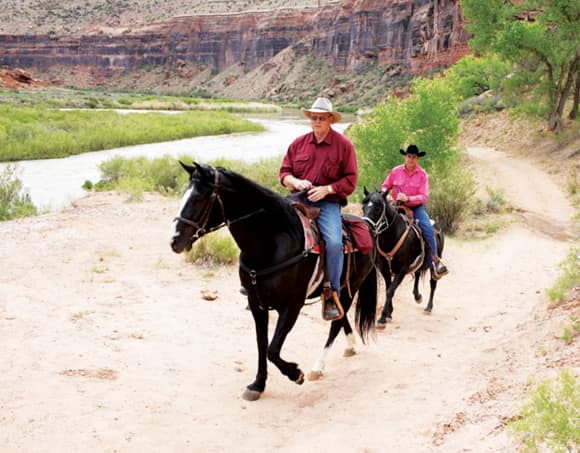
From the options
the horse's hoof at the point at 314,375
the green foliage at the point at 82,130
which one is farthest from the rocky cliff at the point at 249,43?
the horse's hoof at the point at 314,375

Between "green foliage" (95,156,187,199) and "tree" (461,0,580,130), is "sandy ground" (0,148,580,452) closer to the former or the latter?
"green foliage" (95,156,187,199)

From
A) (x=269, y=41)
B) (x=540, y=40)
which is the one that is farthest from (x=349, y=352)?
(x=269, y=41)

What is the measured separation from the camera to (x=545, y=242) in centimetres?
1423

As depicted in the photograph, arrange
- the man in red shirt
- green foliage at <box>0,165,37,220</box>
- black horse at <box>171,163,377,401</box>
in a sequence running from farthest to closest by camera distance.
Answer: green foliage at <box>0,165,37,220</box> < the man in red shirt < black horse at <box>171,163,377,401</box>

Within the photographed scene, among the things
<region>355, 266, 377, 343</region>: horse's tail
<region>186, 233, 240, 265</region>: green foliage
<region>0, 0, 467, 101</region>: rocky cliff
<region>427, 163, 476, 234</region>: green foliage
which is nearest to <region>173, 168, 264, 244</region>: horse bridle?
<region>355, 266, 377, 343</region>: horse's tail

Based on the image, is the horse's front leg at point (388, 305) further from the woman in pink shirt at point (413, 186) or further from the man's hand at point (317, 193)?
the man's hand at point (317, 193)

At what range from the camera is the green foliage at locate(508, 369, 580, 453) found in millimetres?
3146

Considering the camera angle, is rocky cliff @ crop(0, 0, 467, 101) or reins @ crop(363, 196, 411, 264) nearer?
reins @ crop(363, 196, 411, 264)

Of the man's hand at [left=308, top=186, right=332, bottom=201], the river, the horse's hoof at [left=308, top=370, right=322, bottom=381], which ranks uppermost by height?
the man's hand at [left=308, top=186, right=332, bottom=201]

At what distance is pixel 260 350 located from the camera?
18.9ft

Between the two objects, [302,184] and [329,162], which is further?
[329,162]

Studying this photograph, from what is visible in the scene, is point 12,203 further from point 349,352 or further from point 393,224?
point 349,352

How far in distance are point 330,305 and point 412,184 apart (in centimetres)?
353

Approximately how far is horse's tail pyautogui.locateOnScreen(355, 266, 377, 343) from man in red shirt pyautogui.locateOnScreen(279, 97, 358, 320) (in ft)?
4.34
